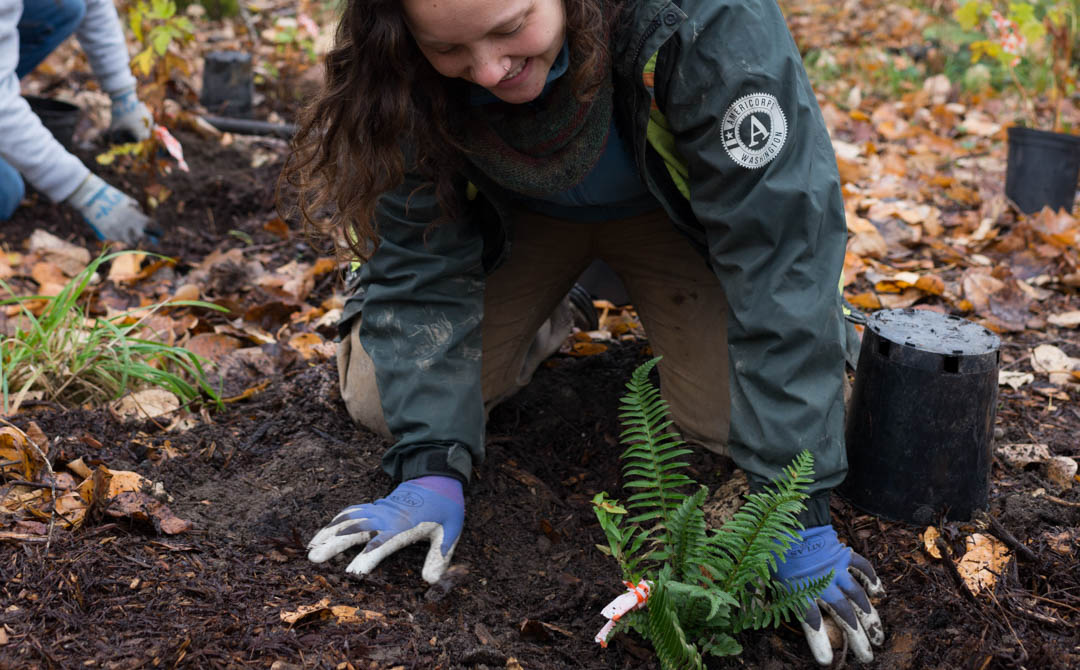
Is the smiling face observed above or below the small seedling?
above

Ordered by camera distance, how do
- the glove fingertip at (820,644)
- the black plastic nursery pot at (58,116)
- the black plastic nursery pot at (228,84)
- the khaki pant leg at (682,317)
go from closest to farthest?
the glove fingertip at (820,644) < the khaki pant leg at (682,317) < the black plastic nursery pot at (58,116) < the black plastic nursery pot at (228,84)

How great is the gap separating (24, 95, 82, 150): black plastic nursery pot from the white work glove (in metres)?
0.51

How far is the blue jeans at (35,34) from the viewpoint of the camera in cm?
358

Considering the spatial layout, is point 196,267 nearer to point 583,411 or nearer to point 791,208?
point 583,411

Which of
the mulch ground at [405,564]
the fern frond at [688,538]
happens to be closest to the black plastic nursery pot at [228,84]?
the mulch ground at [405,564]

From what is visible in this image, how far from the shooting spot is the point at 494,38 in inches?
63.2

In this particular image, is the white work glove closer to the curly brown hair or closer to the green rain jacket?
the curly brown hair

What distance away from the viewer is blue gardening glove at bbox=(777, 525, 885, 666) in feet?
5.46

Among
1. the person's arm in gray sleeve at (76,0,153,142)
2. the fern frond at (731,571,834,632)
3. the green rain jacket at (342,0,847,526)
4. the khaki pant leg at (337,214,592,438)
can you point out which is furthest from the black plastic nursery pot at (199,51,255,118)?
the fern frond at (731,571,834,632)

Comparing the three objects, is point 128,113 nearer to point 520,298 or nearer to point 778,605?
point 520,298

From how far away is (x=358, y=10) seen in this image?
1.72 meters

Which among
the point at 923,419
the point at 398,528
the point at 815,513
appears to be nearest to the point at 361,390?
the point at 398,528

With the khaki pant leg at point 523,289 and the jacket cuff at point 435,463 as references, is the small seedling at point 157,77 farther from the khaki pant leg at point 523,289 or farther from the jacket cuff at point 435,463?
the jacket cuff at point 435,463

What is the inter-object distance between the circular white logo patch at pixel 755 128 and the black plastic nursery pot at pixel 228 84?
3583 mm
